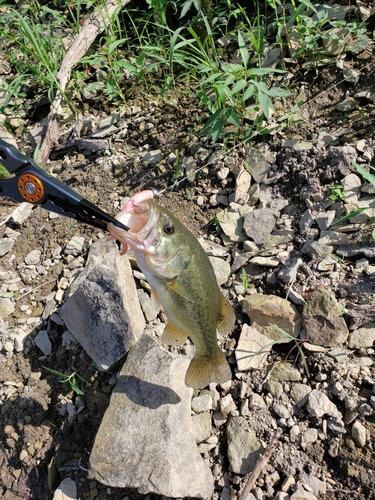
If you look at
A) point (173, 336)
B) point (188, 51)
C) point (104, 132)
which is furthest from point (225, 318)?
point (188, 51)

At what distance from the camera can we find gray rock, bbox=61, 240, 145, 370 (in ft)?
11.4

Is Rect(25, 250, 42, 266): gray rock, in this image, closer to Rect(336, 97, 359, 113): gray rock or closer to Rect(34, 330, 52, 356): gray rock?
Rect(34, 330, 52, 356): gray rock

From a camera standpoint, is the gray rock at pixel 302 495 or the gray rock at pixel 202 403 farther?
the gray rock at pixel 202 403

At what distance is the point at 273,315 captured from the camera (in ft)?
11.5

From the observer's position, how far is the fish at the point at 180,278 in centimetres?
261

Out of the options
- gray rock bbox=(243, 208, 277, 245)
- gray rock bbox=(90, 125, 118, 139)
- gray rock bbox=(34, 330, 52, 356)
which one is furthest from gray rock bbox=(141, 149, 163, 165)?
gray rock bbox=(34, 330, 52, 356)

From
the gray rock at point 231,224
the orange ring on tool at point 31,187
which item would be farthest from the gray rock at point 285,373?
the orange ring on tool at point 31,187

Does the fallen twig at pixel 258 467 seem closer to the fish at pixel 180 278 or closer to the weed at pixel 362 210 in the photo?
the fish at pixel 180 278

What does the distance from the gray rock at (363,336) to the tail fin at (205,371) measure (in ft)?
3.22

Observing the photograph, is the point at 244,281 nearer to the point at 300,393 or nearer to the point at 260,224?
the point at 260,224

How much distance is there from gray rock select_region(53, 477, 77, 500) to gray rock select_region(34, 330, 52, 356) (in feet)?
3.36

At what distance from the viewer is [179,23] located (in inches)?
224

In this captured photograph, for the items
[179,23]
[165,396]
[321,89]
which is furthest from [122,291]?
[179,23]

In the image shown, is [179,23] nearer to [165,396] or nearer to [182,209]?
[182,209]
